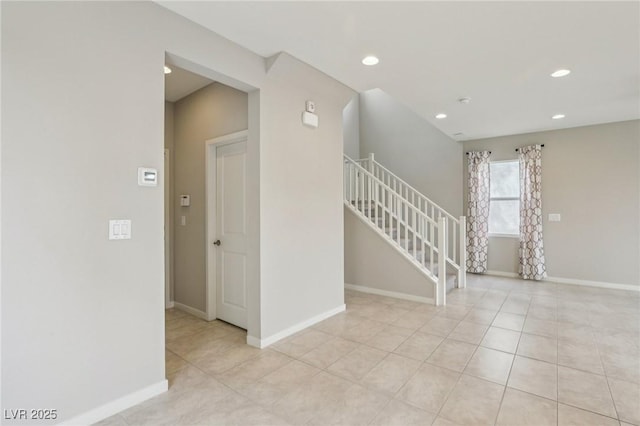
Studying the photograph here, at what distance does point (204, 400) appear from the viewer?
6.87 feet

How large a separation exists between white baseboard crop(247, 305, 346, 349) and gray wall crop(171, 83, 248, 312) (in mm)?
1114

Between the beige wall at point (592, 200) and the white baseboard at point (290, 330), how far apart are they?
4.32 m

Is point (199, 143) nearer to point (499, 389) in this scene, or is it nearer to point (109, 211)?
point (109, 211)

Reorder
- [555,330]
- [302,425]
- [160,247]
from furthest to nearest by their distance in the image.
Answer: [555,330]
[160,247]
[302,425]

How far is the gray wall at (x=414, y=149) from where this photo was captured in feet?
20.5

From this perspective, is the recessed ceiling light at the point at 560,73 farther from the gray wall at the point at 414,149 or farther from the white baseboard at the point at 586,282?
the white baseboard at the point at 586,282

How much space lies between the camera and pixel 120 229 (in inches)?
78.5

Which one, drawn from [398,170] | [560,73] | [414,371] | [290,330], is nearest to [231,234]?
[290,330]

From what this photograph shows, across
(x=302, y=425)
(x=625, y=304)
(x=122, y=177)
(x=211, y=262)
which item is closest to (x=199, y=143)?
(x=211, y=262)

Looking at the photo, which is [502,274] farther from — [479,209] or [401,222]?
[401,222]

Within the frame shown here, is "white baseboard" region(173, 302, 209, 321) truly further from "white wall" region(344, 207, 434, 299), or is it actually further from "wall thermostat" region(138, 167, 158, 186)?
"white wall" region(344, 207, 434, 299)

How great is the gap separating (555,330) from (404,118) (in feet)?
15.6

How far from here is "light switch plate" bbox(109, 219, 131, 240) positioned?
196 cm

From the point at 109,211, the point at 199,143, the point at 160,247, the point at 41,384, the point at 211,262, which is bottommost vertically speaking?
the point at 41,384
